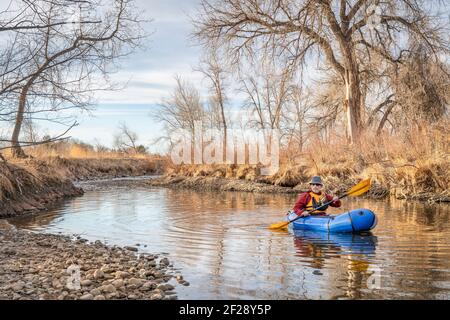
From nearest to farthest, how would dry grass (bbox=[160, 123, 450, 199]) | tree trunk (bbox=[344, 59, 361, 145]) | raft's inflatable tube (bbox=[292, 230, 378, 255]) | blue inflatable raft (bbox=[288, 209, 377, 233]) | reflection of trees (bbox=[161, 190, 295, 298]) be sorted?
reflection of trees (bbox=[161, 190, 295, 298]), raft's inflatable tube (bbox=[292, 230, 378, 255]), blue inflatable raft (bbox=[288, 209, 377, 233]), dry grass (bbox=[160, 123, 450, 199]), tree trunk (bbox=[344, 59, 361, 145])

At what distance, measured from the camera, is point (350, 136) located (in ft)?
68.4

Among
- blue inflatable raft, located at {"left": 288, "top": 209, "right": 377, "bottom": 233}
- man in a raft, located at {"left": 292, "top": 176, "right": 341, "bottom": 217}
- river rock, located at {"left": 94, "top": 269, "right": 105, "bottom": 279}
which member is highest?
man in a raft, located at {"left": 292, "top": 176, "right": 341, "bottom": 217}

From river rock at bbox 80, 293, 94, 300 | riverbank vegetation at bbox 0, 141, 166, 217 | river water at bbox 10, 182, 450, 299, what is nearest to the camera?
river rock at bbox 80, 293, 94, 300

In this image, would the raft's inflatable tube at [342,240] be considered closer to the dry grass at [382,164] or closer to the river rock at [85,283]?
the river rock at [85,283]

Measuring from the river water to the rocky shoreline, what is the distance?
0.33m

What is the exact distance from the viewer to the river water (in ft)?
17.5

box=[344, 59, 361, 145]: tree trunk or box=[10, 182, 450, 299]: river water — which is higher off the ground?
box=[344, 59, 361, 145]: tree trunk

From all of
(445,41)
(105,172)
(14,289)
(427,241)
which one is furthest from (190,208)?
(105,172)

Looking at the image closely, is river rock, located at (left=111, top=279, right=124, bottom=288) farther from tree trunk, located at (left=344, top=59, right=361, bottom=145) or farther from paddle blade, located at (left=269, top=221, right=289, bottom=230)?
tree trunk, located at (left=344, top=59, right=361, bottom=145)

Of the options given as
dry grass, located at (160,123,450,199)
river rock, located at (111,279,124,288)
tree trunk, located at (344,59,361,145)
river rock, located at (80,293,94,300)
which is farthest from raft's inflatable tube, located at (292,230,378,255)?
tree trunk, located at (344,59,361,145)

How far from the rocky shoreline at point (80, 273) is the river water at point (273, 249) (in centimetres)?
33

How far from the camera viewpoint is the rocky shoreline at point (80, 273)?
15.7 feet

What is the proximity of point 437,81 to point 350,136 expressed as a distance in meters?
4.26

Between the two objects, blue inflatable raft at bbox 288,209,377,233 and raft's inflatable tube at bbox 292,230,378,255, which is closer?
raft's inflatable tube at bbox 292,230,378,255
